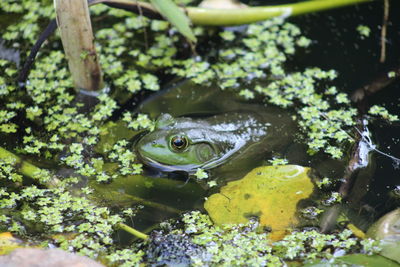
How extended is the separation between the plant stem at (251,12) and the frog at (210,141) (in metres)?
0.86

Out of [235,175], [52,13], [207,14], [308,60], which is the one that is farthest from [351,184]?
[52,13]

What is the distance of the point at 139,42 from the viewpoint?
402 cm

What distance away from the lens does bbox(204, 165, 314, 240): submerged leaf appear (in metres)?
2.66

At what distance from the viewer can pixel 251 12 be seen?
3.89 meters

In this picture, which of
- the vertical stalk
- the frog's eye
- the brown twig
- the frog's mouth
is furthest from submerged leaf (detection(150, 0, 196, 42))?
the brown twig

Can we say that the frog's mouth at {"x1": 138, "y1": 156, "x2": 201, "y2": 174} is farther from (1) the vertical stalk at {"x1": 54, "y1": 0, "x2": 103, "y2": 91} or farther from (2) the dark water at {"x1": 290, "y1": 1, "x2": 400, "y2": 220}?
(2) the dark water at {"x1": 290, "y1": 1, "x2": 400, "y2": 220}

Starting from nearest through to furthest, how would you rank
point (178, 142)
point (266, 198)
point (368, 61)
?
point (266, 198)
point (178, 142)
point (368, 61)

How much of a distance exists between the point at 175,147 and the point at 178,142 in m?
0.04

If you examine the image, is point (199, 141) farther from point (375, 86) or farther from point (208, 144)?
point (375, 86)

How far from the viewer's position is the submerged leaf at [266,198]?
105 inches

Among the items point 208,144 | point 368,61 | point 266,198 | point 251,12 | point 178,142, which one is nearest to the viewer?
point 266,198

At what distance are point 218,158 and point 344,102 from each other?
3.29 ft

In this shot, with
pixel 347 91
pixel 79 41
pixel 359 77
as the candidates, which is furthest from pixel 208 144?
pixel 359 77

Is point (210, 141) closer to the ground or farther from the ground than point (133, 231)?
farther from the ground
